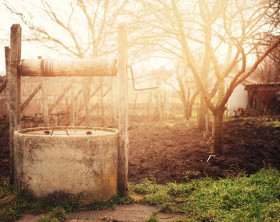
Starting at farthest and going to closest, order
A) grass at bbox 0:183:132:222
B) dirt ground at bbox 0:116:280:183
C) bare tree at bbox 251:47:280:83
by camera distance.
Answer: bare tree at bbox 251:47:280:83, dirt ground at bbox 0:116:280:183, grass at bbox 0:183:132:222

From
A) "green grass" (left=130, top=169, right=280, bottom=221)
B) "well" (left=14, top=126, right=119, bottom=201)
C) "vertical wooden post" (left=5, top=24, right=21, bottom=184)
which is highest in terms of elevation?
"vertical wooden post" (left=5, top=24, right=21, bottom=184)

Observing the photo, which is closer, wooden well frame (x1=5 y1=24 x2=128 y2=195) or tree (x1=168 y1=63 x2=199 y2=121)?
wooden well frame (x1=5 y1=24 x2=128 y2=195)

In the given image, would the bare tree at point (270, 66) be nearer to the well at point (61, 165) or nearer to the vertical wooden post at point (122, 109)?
the vertical wooden post at point (122, 109)

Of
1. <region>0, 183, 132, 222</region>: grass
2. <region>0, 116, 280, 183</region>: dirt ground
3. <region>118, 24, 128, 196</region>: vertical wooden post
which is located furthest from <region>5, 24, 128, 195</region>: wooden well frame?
<region>0, 116, 280, 183</region>: dirt ground

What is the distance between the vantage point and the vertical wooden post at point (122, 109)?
3938 mm

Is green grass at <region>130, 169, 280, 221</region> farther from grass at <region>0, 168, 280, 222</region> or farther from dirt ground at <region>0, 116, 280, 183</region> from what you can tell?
dirt ground at <region>0, 116, 280, 183</region>

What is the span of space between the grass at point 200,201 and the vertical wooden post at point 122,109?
12.3 inches

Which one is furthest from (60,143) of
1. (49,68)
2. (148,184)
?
(148,184)

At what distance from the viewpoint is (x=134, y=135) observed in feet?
32.6

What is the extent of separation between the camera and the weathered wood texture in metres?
4.13

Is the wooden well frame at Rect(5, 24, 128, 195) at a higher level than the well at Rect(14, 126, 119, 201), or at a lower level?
higher

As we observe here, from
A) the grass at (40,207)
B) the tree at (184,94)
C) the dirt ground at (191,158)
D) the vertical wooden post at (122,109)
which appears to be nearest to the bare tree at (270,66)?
the dirt ground at (191,158)

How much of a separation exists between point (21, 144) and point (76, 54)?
11404 mm

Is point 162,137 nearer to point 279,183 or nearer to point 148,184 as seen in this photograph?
point 148,184
